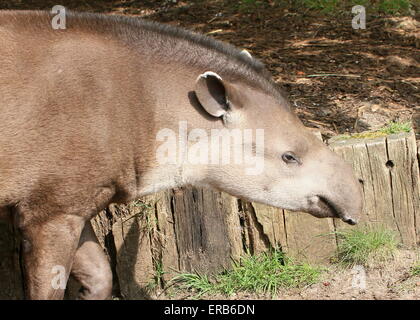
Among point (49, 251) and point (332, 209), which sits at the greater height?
point (332, 209)

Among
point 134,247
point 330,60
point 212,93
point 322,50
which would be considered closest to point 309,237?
point 134,247

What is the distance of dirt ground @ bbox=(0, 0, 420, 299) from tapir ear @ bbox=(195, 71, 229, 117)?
182 centimetres

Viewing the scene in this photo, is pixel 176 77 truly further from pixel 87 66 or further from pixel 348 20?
pixel 348 20

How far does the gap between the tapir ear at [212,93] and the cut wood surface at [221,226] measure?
1226 mm

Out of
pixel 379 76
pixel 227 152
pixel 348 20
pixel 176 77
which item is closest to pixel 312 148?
pixel 227 152

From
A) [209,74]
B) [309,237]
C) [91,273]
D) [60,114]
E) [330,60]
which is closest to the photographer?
[60,114]

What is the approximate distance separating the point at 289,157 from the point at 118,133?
47.9 inches

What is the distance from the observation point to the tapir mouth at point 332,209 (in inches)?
220

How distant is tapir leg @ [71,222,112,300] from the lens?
18.9ft

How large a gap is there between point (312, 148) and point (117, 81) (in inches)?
56.7

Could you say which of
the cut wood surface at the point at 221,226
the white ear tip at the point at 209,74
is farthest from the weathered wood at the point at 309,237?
the white ear tip at the point at 209,74

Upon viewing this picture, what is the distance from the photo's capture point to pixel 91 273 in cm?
576

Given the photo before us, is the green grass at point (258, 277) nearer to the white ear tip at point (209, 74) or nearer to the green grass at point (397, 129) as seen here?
the green grass at point (397, 129)

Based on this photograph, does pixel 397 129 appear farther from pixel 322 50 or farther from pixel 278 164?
pixel 322 50
